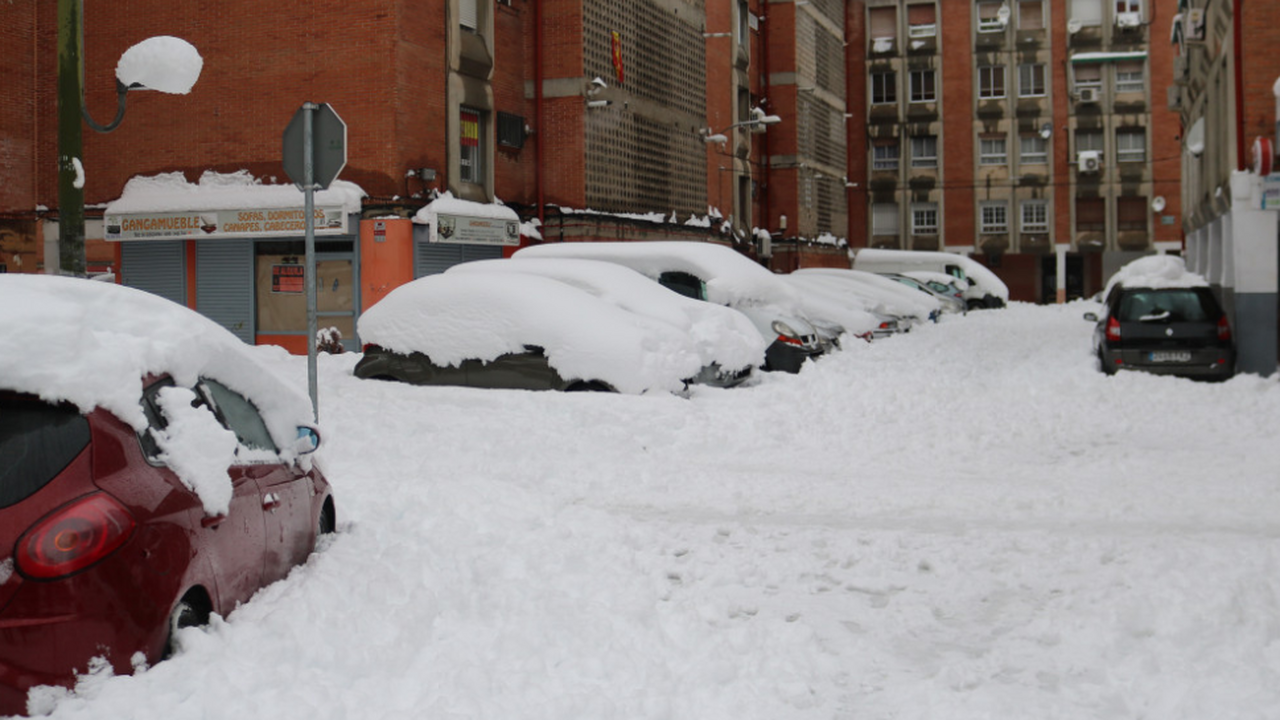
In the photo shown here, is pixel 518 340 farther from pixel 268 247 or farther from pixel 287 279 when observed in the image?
pixel 268 247

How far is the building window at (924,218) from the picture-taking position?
5653cm

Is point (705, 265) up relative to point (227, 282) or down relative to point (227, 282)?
down

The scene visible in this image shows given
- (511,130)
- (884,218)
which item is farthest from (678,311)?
(884,218)

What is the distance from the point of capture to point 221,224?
23.0 meters

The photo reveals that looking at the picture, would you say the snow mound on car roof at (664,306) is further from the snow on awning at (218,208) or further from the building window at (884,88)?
the building window at (884,88)

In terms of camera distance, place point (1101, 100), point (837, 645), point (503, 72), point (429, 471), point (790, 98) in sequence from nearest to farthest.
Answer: point (837, 645)
point (429, 471)
point (503, 72)
point (790, 98)
point (1101, 100)

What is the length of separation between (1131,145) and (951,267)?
559 inches

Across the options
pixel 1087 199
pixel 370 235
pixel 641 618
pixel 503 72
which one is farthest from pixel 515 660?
pixel 1087 199

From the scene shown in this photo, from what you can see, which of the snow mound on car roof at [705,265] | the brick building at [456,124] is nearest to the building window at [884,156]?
the brick building at [456,124]

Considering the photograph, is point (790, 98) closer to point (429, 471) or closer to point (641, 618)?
point (429, 471)

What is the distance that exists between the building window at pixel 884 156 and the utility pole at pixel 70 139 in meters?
51.4

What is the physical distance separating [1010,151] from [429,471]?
168 feet

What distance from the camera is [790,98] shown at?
145 ft

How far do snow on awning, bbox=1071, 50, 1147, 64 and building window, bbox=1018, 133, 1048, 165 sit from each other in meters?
3.74
